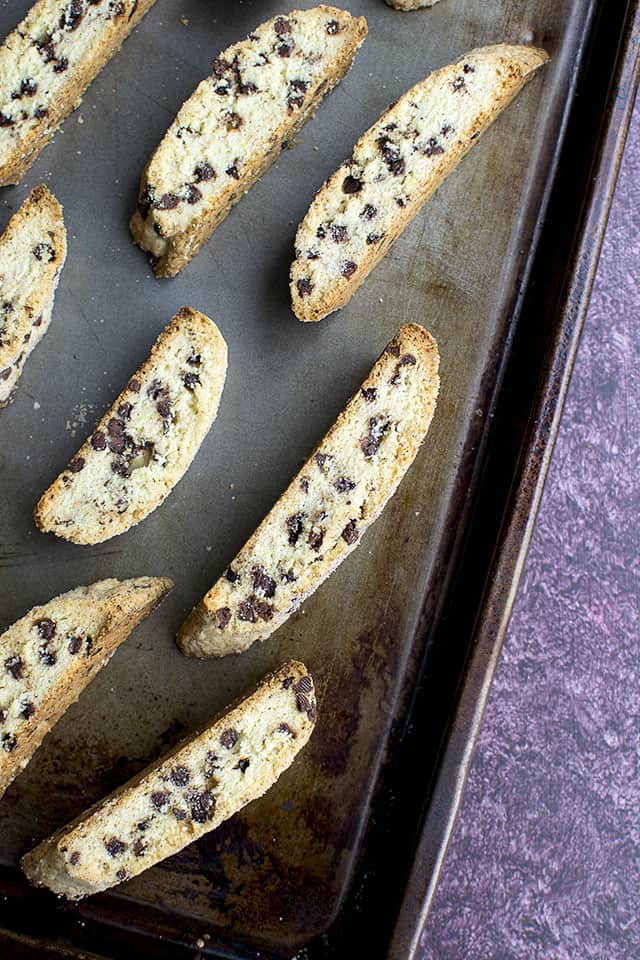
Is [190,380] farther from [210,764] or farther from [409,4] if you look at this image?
[409,4]

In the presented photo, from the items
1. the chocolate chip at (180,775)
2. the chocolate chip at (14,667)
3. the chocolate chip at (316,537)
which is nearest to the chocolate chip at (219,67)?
the chocolate chip at (316,537)

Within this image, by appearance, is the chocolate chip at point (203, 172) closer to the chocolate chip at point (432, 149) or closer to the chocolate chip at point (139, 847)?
the chocolate chip at point (432, 149)

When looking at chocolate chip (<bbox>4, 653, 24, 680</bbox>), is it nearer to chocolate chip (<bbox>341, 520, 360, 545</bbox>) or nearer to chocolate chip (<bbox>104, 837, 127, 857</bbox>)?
chocolate chip (<bbox>104, 837, 127, 857</bbox>)

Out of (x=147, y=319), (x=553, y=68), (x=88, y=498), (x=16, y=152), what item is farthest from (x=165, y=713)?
(x=553, y=68)

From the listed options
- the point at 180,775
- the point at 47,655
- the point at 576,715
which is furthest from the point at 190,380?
the point at 576,715

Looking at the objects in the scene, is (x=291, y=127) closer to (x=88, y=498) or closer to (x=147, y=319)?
(x=147, y=319)
